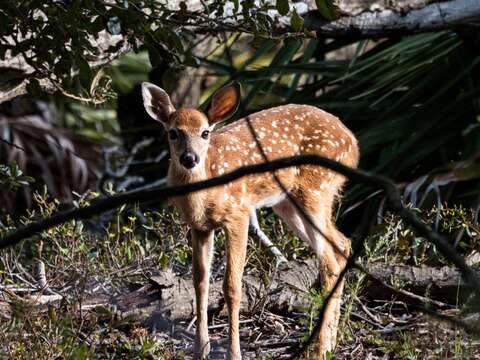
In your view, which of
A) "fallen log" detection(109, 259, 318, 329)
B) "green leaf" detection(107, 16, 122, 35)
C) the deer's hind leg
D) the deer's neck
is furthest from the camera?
the deer's hind leg

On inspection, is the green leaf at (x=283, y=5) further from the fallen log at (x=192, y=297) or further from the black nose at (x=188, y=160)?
the fallen log at (x=192, y=297)

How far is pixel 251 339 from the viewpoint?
5395 millimetres

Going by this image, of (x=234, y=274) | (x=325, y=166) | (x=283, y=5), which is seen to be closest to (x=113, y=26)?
(x=283, y=5)

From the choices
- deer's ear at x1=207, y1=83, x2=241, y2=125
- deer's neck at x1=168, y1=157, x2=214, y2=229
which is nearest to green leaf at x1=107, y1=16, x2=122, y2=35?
deer's neck at x1=168, y1=157, x2=214, y2=229

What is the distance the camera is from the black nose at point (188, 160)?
5184 mm

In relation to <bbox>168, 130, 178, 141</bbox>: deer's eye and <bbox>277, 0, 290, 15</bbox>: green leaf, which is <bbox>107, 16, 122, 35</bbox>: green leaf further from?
<bbox>168, 130, 178, 141</bbox>: deer's eye

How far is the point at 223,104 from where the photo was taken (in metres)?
5.57

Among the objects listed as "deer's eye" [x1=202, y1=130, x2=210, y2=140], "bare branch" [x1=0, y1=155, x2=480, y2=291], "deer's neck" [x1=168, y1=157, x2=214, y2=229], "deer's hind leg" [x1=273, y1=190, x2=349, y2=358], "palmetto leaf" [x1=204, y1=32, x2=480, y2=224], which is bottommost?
"palmetto leaf" [x1=204, y1=32, x2=480, y2=224]

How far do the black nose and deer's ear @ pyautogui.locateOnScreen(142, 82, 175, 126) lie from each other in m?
0.41

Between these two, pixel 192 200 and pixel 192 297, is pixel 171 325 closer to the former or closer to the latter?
pixel 192 297

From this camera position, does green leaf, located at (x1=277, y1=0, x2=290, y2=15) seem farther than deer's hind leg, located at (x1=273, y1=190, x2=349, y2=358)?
No

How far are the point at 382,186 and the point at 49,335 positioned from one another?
2.17m

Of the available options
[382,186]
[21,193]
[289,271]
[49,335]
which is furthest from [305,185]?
[21,193]

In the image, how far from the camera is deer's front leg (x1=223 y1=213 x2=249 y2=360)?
4.97 metres
